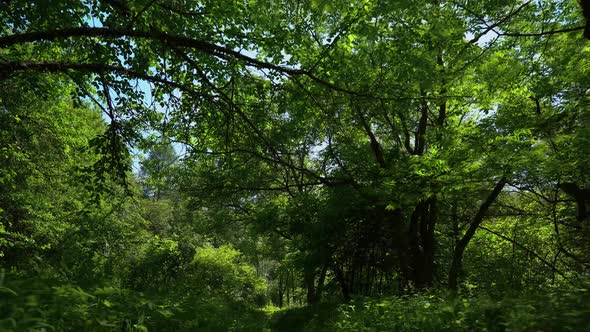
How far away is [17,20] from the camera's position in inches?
226

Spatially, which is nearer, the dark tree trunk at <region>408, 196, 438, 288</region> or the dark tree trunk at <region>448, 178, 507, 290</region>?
the dark tree trunk at <region>448, 178, 507, 290</region>

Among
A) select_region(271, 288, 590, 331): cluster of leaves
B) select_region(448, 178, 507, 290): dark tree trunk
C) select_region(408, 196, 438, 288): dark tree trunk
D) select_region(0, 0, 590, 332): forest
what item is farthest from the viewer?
select_region(408, 196, 438, 288): dark tree trunk

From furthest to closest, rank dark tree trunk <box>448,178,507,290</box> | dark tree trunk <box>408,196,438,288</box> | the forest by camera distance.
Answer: dark tree trunk <box>408,196,438,288</box>
dark tree trunk <box>448,178,507,290</box>
the forest

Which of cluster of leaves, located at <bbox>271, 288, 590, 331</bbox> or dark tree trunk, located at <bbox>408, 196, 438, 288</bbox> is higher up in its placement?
dark tree trunk, located at <bbox>408, 196, 438, 288</bbox>

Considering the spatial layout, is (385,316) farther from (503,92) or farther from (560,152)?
(503,92)

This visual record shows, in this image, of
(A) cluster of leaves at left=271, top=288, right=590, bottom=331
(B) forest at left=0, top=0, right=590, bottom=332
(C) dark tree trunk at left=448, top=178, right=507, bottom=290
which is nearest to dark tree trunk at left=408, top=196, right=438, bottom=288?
(B) forest at left=0, top=0, right=590, bottom=332

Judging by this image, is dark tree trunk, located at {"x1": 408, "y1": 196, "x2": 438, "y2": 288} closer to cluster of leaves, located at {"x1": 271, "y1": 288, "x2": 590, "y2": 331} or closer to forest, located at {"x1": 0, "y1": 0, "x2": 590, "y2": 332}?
forest, located at {"x1": 0, "y1": 0, "x2": 590, "y2": 332}

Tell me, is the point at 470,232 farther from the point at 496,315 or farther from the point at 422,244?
the point at 496,315

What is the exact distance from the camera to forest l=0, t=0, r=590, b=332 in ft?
15.6

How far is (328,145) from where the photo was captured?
1114 centimetres

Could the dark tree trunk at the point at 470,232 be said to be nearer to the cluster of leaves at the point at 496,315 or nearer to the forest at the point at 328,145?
the forest at the point at 328,145

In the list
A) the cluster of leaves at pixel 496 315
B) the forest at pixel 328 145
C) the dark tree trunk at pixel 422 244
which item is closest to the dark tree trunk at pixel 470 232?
the forest at pixel 328 145

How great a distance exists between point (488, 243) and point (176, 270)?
1444 centimetres

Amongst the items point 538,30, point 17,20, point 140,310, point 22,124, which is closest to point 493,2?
point 538,30
